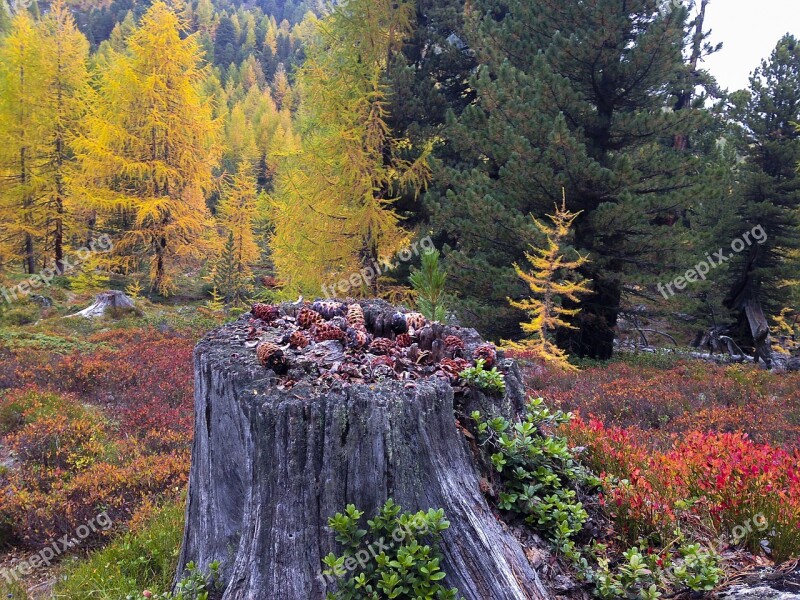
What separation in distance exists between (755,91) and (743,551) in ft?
65.5

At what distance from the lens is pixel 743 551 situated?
247 centimetres

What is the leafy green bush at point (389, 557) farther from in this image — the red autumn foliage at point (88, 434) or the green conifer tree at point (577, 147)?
the green conifer tree at point (577, 147)

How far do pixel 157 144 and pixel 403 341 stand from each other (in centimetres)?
1975

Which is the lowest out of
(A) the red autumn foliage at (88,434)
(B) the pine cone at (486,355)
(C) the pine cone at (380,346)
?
(A) the red autumn foliage at (88,434)

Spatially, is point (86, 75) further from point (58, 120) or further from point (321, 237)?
point (321, 237)

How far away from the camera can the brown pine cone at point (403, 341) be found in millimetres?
3127

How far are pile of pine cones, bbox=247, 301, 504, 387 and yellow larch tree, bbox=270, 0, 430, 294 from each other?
8800mm

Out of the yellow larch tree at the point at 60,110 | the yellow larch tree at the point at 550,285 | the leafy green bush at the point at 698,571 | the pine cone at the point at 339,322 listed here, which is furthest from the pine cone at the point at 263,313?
the yellow larch tree at the point at 60,110

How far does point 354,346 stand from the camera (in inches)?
119

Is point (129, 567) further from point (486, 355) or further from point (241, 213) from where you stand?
point (241, 213)

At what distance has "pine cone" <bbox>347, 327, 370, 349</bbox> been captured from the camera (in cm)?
301

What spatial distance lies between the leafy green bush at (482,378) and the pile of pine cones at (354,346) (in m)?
0.07

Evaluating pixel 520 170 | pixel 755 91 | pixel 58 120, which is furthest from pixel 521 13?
pixel 58 120

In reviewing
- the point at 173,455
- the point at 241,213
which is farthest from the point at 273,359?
the point at 241,213
